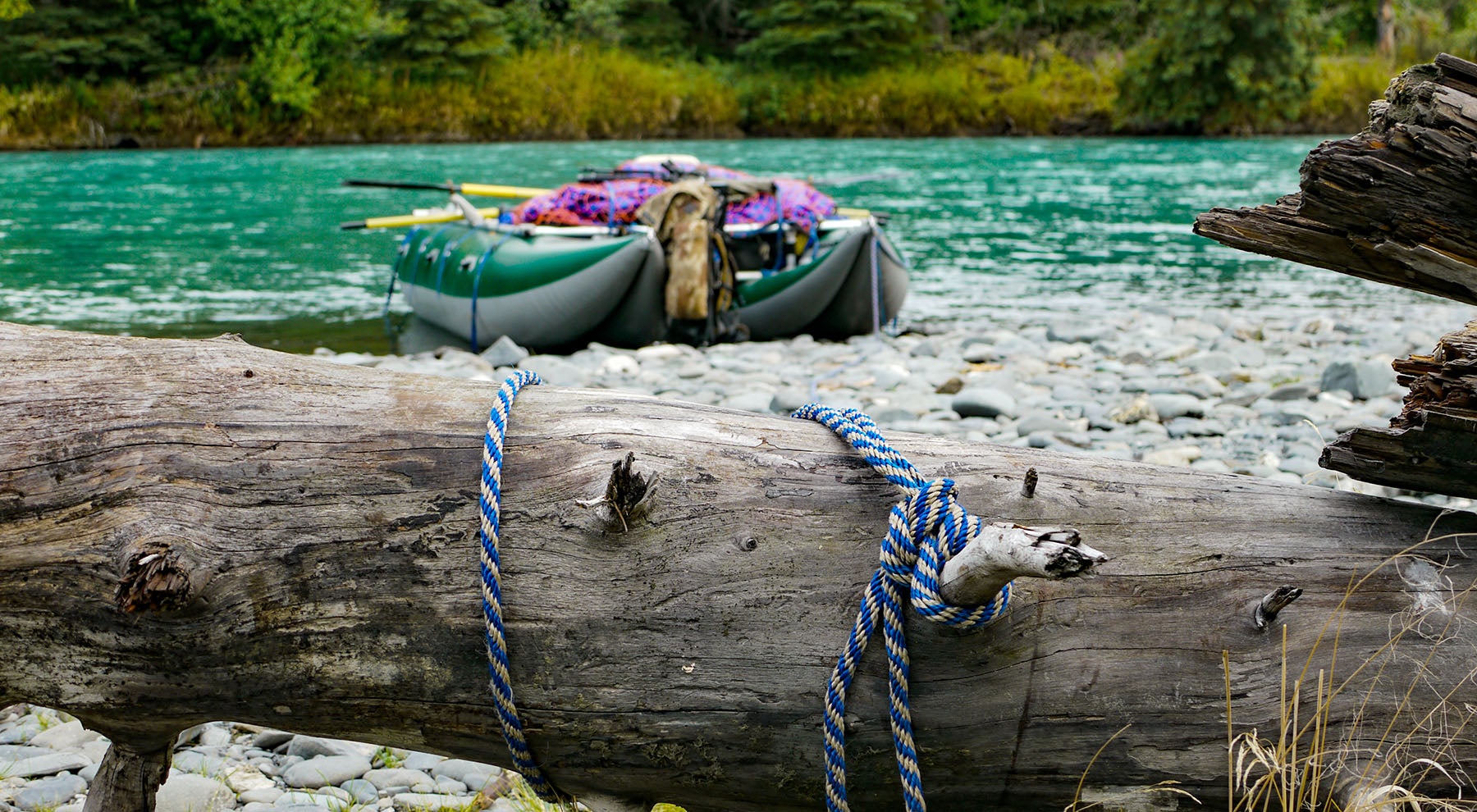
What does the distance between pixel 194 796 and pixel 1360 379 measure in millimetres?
5848

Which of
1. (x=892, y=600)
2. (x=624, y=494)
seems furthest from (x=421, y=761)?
(x=892, y=600)

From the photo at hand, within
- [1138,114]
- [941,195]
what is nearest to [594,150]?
[941,195]

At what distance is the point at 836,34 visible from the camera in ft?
121

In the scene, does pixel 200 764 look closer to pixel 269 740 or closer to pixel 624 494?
pixel 269 740

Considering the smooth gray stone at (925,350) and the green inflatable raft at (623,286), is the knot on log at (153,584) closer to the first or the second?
the green inflatable raft at (623,286)

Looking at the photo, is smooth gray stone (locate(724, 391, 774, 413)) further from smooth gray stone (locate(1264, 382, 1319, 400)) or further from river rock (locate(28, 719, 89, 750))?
river rock (locate(28, 719, 89, 750))

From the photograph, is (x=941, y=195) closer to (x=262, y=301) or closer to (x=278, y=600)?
(x=262, y=301)

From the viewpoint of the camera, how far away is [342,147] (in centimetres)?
2942

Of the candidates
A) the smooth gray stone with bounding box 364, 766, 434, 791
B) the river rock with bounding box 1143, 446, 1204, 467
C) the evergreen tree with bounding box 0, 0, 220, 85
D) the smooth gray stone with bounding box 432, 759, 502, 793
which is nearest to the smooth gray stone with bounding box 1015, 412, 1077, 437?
the river rock with bounding box 1143, 446, 1204, 467

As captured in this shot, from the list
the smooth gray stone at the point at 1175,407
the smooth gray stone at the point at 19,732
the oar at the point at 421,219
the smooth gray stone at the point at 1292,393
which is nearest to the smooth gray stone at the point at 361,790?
the smooth gray stone at the point at 19,732

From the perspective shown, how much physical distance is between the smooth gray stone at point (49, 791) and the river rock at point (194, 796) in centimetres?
20

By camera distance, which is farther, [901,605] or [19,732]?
[19,732]

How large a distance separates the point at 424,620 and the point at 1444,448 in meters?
1.48

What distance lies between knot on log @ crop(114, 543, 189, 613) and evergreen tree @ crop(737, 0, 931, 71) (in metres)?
37.0
